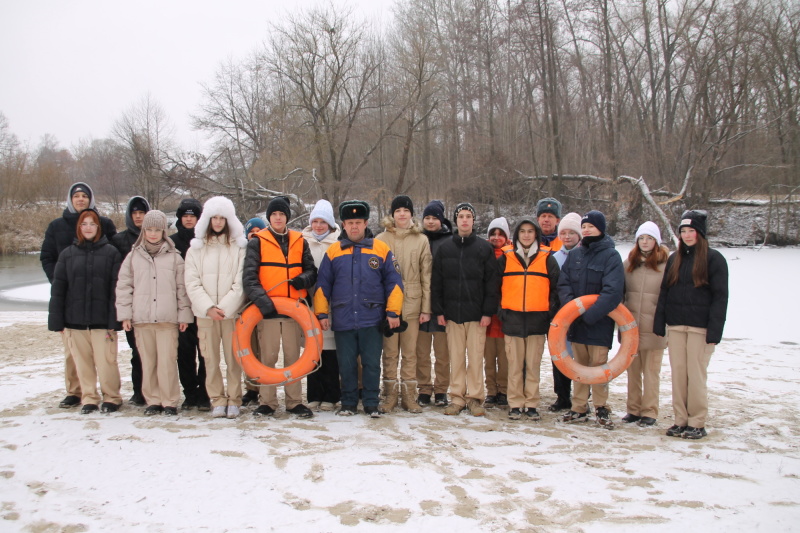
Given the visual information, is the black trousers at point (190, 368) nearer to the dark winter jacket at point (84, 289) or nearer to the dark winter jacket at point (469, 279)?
the dark winter jacket at point (84, 289)

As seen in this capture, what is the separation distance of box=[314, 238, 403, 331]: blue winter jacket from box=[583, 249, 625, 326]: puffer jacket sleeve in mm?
1479

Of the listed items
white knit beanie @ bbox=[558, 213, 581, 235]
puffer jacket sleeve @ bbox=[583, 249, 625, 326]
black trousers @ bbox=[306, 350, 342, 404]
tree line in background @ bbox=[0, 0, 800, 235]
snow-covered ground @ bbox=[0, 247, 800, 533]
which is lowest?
snow-covered ground @ bbox=[0, 247, 800, 533]

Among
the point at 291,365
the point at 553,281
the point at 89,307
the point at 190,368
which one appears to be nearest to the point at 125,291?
the point at 89,307

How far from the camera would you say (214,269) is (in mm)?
4109

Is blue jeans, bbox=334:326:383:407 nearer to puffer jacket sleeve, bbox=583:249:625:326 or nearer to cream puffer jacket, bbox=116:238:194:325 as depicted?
cream puffer jacket, bbox=116:238:194:325

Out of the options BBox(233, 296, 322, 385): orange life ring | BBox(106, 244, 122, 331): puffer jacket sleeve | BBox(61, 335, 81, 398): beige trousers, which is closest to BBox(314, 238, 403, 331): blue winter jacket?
BBox(233, 296, 322, 385): orange life ring

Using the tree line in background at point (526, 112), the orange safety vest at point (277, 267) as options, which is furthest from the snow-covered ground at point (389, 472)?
the tree line in background at point (526, 112)

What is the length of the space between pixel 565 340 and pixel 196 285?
9.51 ft

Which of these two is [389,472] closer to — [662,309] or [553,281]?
[553,281]

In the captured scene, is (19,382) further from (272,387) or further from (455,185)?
(455,185)

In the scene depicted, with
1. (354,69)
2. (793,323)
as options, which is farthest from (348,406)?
(354,69)

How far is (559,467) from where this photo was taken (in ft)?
10.8

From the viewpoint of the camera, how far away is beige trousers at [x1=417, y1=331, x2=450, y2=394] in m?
4.64

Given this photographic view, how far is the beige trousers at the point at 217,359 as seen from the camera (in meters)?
4.15
